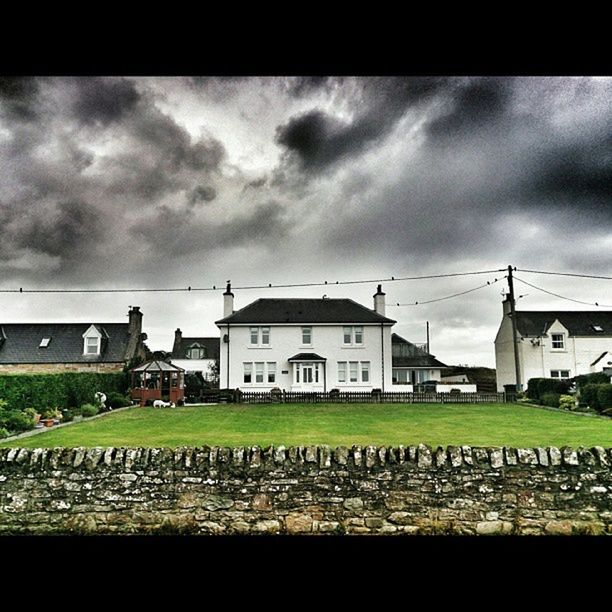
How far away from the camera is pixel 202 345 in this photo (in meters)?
26.6

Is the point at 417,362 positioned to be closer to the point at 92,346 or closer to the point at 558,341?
the point at 558,341

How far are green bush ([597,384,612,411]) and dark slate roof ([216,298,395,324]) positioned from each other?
9.56 meters

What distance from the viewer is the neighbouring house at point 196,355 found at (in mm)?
24433

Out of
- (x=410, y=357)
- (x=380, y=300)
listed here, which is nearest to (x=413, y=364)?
(x=410, y=357)

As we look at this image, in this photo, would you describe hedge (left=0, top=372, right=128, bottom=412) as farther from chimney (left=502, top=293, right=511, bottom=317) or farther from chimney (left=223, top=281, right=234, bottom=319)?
chimney (left=502, top=293, right=511, bottom=317)

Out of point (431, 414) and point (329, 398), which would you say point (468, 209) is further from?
point (329, 398)

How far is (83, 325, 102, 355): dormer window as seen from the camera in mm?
20516

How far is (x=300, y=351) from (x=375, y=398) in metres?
4.24

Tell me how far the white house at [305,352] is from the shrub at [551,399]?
22.0ft

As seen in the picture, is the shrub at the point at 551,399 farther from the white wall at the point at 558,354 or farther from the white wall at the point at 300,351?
the white wall at the point at 300,351

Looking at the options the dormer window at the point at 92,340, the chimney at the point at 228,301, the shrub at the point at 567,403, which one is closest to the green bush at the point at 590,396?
the shrub at the point at 567,403
